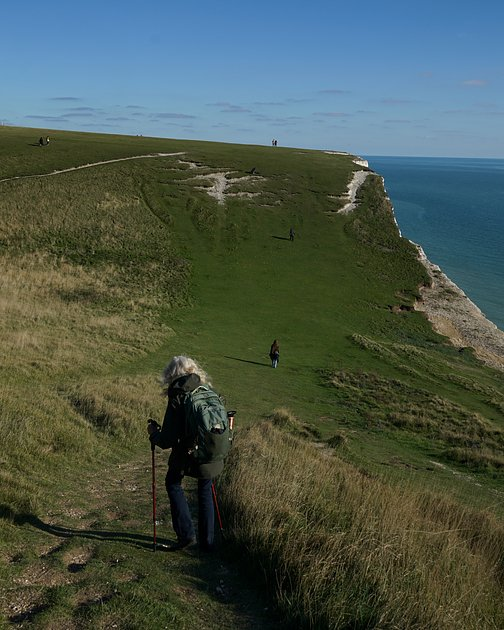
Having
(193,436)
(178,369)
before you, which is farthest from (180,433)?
(178,369)

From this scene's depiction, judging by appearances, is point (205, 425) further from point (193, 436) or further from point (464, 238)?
point (464, 238)

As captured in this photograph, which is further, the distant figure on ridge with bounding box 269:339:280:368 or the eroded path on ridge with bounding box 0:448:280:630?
the distant figure on ridge with bounding box 269:339:280:368

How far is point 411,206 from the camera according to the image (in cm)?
14888

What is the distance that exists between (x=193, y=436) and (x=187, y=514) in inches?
46.9

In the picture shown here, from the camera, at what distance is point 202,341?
31.3 metres

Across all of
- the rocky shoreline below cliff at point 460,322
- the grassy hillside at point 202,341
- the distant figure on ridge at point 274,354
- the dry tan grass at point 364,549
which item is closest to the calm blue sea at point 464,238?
the rocky shoreline below cliff at point 460,322

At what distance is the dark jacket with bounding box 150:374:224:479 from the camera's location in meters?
7.12

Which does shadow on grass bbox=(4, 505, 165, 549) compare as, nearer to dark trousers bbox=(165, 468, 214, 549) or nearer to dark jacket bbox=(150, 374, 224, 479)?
dark trousers bbox=(165, 468, 214, 549)

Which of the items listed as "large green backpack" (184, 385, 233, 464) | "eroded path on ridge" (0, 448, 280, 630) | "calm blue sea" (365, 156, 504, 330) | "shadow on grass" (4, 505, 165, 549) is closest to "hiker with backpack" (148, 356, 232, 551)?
"large green backpack" (184, 385, 233, 464)

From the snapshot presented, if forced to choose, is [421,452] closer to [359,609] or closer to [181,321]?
[359,609]

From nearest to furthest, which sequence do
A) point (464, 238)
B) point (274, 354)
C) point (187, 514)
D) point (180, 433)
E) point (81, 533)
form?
point (180, 433) < point (187, 514) < point (81, 533) < point (274, 354) < point (464, 238)

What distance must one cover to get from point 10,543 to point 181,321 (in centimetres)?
2789

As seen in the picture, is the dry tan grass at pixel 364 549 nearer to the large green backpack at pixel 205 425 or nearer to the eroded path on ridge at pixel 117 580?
the eroded path on ridge at pixel 117 580

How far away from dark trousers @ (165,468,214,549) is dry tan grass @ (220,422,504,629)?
420mm
